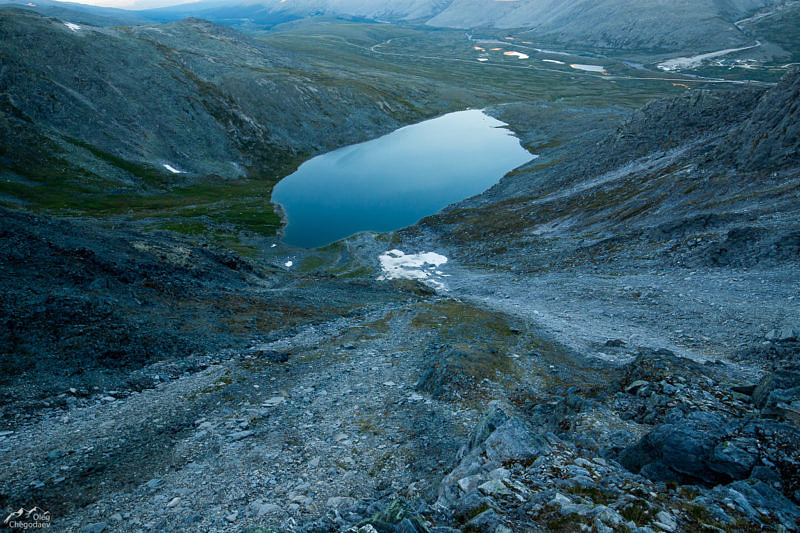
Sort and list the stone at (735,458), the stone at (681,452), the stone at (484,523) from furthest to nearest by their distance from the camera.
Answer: the stone at (681,452) < the stone at (735,458) < the stone at (484,523)

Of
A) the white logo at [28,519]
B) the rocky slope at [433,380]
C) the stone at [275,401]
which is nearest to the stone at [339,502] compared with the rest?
the rocky slope at [433,380]

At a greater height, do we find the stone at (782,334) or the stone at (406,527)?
the stone at (406,527)

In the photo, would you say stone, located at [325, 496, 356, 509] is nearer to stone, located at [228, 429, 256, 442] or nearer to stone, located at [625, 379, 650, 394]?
stone, located at [228, 429, 256, 442]

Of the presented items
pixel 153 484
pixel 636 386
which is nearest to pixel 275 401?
pixel 153 484

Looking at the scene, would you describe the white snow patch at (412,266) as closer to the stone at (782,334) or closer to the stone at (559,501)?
the stone at (782,334)

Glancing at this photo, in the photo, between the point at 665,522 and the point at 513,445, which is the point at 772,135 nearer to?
the point at 513,445

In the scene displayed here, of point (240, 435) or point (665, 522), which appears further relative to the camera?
point (240, 435)

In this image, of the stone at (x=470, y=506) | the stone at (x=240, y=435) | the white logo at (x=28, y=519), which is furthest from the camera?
the stone at (x=240, y=435)
